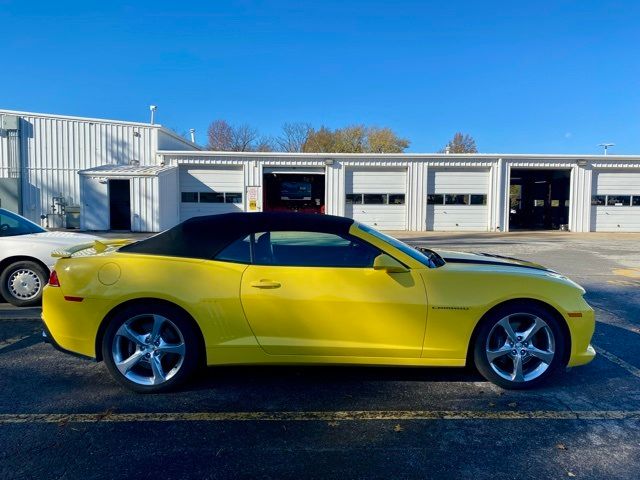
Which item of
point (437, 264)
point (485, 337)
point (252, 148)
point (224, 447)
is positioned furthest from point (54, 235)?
point (252, 148)

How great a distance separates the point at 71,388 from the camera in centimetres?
356

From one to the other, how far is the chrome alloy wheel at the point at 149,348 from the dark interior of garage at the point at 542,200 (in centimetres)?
2600

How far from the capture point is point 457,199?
2381 cm

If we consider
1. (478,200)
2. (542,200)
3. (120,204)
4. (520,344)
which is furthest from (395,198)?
(520,344)

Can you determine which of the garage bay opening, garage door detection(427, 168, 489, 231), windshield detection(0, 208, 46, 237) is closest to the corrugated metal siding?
the garage bay opening

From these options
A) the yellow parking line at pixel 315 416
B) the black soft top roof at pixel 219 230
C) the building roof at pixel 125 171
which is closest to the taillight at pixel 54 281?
the black soft top roof at pixel 219 230

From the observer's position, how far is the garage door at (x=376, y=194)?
77.6ft

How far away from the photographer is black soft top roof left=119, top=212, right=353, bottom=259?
11.8 feet

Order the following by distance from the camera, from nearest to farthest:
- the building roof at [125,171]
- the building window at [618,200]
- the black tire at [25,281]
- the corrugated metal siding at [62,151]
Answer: the black tire at [25,281] → the building roof at [125,171] → the corrugated metal siding at [62,151] → the building window at [618,200]

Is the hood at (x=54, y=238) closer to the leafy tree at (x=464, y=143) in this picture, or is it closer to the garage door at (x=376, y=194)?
the garage door at (x=376, y=194)

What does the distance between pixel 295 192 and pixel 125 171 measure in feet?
30.3

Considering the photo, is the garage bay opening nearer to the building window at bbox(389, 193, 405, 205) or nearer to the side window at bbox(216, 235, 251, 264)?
the building window at bbox(389, 193, 405, 205)

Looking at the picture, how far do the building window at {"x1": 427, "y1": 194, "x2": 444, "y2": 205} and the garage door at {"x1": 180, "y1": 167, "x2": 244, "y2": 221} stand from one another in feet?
34.1

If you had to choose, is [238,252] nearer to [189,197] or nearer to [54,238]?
[54,238]
